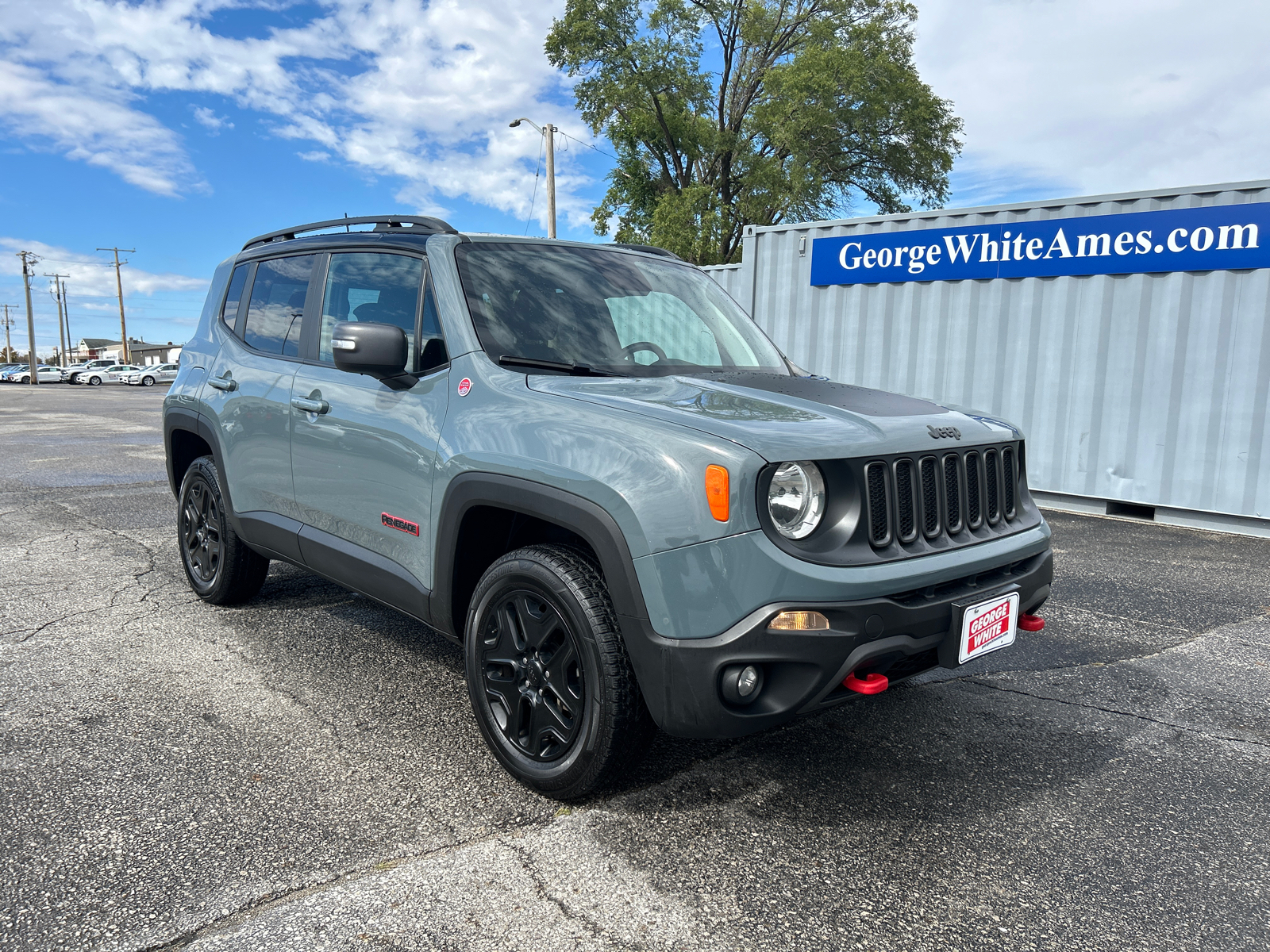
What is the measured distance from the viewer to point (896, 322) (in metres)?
9.98

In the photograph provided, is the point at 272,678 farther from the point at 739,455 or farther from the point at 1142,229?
the point at 1142,229

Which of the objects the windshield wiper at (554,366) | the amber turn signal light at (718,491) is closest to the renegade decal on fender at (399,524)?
the windshield wiper at (554,366)

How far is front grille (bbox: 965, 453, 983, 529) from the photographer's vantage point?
2.88 metres

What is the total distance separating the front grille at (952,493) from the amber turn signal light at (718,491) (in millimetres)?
862

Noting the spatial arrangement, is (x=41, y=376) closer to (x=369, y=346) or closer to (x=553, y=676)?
(x=369, y=346)

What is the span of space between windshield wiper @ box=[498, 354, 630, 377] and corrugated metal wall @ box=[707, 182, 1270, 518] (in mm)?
7209

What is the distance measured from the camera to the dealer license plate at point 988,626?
2625 millimetres

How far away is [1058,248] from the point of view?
867cm

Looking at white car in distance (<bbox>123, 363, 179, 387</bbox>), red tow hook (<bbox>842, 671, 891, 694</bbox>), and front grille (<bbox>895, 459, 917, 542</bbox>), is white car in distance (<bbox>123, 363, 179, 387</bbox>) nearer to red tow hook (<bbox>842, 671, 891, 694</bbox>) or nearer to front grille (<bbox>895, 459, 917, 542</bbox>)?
front grille (<bbox>895, 459, 917, 542</bbox>)

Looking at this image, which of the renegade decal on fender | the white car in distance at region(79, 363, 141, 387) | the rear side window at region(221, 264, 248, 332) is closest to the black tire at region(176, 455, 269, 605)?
the rear side window at region(221, 264, 248, 332)

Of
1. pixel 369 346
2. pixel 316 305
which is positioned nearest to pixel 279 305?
pixel 316 305

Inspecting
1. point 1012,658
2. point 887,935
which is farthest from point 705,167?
point 887,935

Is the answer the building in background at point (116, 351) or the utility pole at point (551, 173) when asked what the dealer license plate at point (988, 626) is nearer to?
the utility pole at point (551, 173)

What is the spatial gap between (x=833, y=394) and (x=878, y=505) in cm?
71
